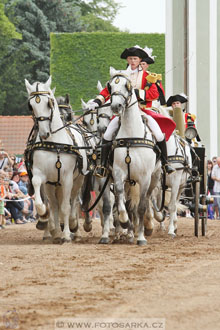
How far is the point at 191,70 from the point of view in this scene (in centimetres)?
2853

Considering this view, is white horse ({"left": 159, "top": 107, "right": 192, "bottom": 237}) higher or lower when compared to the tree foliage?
lower

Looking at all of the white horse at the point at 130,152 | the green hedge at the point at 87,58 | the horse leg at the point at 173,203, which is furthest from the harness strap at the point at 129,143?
the green hedge at the point at 87,58

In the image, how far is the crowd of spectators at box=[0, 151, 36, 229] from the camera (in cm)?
1908

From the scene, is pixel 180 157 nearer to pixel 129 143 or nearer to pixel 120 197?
pixel 129 143

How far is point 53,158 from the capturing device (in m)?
12.0

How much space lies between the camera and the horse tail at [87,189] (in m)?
14.0

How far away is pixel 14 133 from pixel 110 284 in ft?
86.9

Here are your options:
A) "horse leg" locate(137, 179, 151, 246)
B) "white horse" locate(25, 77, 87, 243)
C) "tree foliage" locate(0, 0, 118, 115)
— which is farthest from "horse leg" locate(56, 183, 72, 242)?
"tree foliage" locate(0, 0, 118, 115)

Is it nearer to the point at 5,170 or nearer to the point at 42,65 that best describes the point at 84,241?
the point at 5,170

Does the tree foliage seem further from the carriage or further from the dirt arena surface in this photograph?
the dirt arena surface

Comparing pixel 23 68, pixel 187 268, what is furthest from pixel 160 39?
pixel 187 268

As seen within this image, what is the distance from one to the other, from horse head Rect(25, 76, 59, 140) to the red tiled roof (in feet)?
65.2

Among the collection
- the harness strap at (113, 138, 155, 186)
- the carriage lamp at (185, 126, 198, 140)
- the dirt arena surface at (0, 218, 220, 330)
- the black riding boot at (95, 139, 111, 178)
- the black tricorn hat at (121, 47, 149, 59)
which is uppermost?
the black tricorn hat at (121, 47, 149, 59)

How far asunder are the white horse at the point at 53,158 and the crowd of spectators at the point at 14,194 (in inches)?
239
